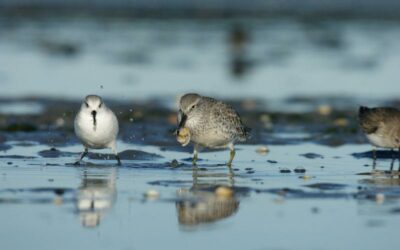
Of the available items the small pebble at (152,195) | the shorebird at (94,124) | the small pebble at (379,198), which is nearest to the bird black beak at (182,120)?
the shorebird at (94,124)

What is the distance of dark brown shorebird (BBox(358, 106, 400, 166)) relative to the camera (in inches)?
567

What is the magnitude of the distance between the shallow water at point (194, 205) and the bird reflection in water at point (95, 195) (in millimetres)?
11

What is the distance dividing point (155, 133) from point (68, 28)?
21.8 m

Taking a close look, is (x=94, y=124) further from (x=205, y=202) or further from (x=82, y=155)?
(x=205, y=202)

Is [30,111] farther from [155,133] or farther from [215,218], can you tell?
[215,218]

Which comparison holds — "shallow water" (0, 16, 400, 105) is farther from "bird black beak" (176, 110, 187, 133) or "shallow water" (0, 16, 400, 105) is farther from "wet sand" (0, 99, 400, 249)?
"bird black beak" (176, 110, 187, 133)

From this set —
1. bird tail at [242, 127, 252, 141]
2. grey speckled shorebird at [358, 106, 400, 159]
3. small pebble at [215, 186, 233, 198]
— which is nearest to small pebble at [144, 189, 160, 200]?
small pebble at [215, 186, 233, 198]

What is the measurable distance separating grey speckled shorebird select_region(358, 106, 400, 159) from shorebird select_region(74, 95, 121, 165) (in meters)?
3.49

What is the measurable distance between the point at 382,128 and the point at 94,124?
3.92 meters

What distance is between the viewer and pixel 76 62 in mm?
27219

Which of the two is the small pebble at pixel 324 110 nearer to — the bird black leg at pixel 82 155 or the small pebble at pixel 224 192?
the bird black leg at pixel 82 155

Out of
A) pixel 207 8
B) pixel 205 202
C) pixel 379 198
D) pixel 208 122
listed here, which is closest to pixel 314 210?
pixel 379 198

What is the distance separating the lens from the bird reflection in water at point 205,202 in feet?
32.7

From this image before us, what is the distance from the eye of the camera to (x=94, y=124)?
13.3 metres
